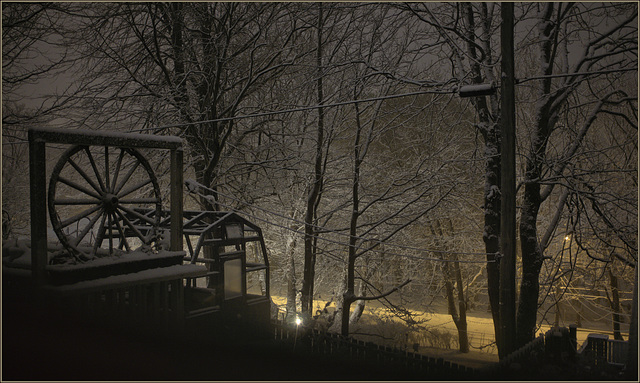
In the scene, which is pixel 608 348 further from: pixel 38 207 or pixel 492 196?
pixel 38 207

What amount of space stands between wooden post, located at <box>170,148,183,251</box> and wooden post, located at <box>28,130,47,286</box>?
181 cm

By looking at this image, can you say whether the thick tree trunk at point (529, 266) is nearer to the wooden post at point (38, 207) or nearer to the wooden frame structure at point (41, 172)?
the wooden frame structure at point (41, 172)

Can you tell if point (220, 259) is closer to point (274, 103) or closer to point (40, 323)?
point (40, 323)

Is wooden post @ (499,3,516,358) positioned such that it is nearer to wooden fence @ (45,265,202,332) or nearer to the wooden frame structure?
wooden fence @ (45,265,202,332)

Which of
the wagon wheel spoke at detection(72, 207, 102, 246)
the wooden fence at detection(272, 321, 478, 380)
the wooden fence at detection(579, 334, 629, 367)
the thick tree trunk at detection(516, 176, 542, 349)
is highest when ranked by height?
the wagon wheel spoke at detection(72, 207, 102, 246)

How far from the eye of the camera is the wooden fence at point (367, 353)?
782 cm

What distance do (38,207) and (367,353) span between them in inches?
252

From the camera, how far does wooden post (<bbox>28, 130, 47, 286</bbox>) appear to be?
5273 mm

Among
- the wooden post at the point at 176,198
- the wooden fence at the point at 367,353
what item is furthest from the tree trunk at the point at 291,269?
the wooden post at the point at 176,198

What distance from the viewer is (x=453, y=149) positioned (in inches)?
709

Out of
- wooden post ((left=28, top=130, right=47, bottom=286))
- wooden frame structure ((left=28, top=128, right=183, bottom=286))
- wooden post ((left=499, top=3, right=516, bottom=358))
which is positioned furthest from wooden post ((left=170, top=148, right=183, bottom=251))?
wooden post ((left=499, top=3, right=516, bottom=358))

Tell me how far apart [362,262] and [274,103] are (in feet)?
28.5

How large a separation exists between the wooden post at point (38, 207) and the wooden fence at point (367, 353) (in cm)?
522

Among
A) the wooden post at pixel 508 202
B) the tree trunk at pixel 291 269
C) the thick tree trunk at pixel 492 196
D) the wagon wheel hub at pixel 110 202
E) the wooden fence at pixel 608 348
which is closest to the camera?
the wooden post at pixel 508 202
